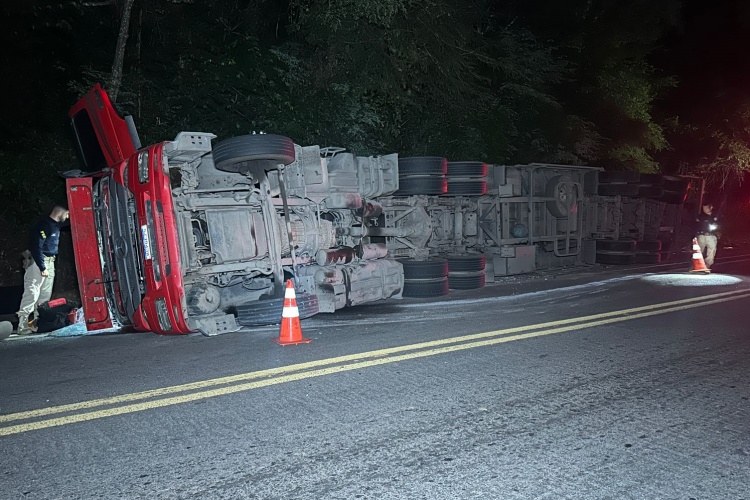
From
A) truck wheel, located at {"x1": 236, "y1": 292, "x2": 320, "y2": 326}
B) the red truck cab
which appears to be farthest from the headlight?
truck wheel, located at {"x1": 236, "y1": 292, "x2": 320, "y2": 326}

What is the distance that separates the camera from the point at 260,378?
4578mm

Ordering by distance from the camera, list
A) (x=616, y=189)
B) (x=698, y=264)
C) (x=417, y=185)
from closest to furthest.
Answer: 1. (x=417, y=185)
2. (x=698, y=264)
3. (x=616, y=189)

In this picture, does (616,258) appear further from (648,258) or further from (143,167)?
(143,167)

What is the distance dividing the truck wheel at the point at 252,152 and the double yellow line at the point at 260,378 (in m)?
2.48

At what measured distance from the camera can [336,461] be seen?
3053 mm

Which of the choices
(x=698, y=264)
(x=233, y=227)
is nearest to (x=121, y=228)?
(x=233, y=227)

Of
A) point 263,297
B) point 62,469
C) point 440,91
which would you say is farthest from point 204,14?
point 62,469

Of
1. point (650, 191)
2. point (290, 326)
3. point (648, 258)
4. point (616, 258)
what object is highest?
point (650, 191)

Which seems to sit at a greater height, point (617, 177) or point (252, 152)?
point (252, 152)

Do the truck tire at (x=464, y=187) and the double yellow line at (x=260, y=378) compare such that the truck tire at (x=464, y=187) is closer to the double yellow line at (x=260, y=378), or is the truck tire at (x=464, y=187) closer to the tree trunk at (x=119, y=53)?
the double yellow line at (x=260, y=378)

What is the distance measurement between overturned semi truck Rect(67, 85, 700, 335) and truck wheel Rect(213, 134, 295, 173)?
0.05ft

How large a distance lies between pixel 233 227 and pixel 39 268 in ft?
9.76

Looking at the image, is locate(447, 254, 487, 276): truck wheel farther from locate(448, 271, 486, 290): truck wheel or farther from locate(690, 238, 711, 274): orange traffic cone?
locate(690, 238, 711, 274): orange traffic cone

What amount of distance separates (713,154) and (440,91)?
1527 centimetres
